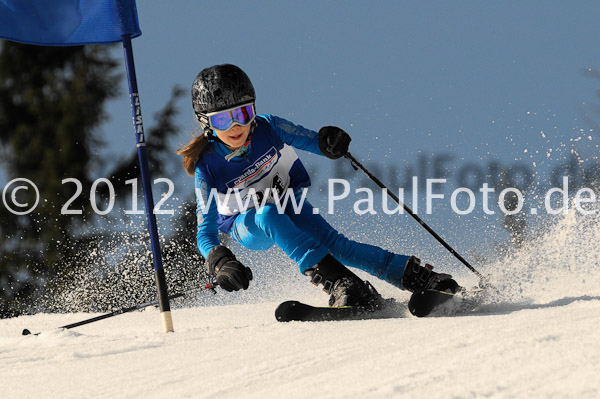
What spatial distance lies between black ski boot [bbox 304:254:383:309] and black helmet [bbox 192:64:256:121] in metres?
1.04

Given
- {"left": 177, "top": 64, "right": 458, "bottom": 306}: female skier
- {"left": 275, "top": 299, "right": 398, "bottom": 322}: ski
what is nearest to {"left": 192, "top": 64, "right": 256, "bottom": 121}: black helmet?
{"left": 177, "top": 64, "right": 458, "bottom": 306}: female skier

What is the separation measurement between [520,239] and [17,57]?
1091 cm

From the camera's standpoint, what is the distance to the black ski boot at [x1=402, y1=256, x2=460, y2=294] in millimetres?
3865

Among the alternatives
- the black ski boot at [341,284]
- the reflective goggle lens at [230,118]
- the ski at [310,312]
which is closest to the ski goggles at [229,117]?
the reflective goggle lens at [230,118]

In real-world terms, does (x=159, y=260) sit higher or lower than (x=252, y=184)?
lower

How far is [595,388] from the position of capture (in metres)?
1.80

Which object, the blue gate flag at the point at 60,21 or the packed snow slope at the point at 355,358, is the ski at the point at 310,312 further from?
the blue gate flag at the point at 60,21

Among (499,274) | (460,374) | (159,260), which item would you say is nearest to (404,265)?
(499,274)

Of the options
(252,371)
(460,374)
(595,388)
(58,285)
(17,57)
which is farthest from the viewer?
(17,57)

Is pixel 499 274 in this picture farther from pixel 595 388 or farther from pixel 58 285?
pixel 58 285

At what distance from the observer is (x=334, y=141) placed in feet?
13.3

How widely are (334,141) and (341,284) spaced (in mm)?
891

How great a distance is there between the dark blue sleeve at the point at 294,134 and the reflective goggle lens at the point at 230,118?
288mm

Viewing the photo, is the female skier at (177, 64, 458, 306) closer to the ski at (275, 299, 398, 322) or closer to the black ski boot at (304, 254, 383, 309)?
the black ski boot at (304, 254, 383, 309)
